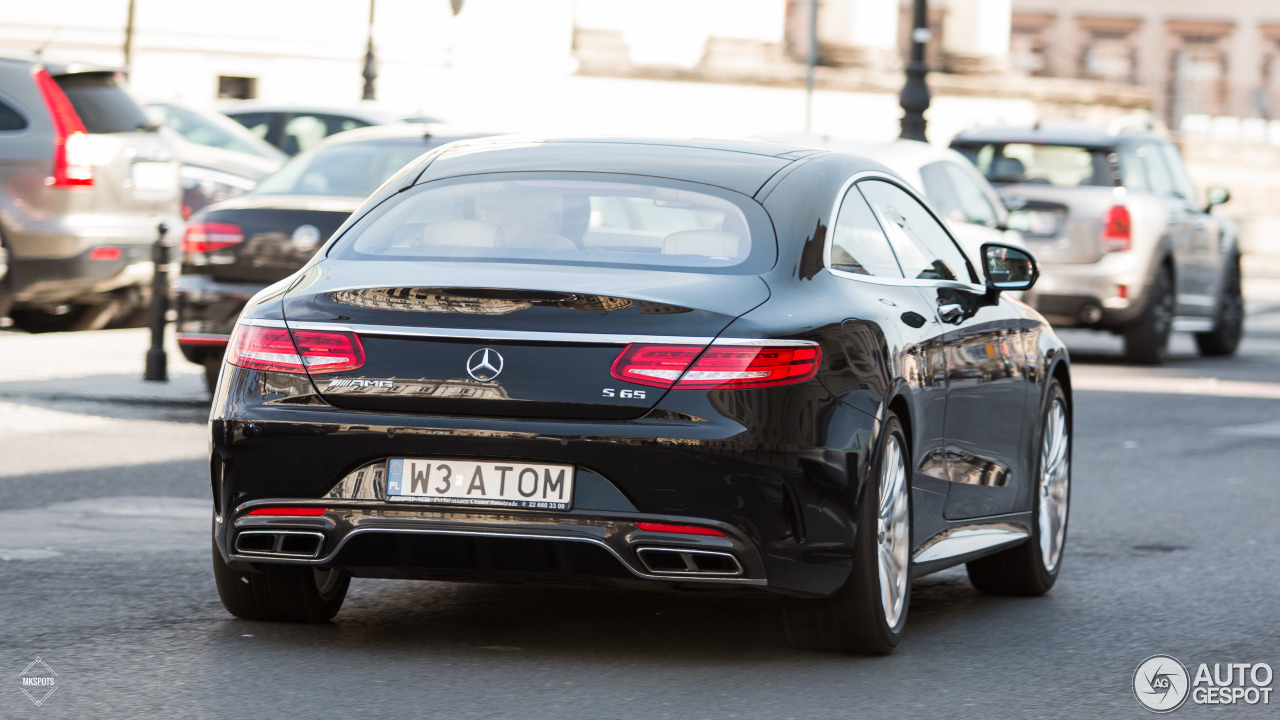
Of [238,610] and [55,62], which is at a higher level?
[55,62]

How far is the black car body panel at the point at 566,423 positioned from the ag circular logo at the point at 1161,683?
2.72 feet

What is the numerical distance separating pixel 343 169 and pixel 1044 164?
7162 millimetres

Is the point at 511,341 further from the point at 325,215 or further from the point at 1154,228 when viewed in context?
the point at 1154,228

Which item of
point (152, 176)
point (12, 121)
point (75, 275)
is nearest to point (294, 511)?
point (75, 275)

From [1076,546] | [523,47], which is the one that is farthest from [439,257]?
[523,47]

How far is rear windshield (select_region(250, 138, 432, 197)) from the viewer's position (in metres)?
11.8

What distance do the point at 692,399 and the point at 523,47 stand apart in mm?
38262

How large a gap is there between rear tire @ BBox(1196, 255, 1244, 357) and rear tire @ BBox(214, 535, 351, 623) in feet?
47.6

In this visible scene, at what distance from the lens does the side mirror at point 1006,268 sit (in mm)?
7129

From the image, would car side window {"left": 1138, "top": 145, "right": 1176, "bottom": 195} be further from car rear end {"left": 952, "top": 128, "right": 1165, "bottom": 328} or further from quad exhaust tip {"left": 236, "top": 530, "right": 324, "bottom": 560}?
quad exhaust tip {"left": 236, "top": 530, "right": 324, "bottom": 560}

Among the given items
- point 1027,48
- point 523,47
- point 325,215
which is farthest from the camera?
point 1027,48

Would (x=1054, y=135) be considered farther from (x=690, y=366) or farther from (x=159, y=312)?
(x=690, y=366)

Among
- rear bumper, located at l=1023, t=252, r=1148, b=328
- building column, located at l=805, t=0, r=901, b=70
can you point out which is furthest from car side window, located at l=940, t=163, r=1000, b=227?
building column, located at l=805, t=0, r=901, b=70

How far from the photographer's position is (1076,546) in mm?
8500
